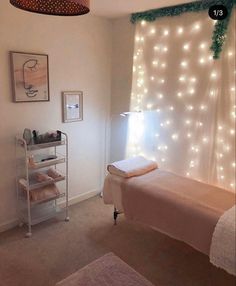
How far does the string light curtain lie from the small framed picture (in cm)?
62

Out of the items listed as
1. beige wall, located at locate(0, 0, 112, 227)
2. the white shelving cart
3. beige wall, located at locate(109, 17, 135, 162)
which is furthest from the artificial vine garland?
the white shelving cart

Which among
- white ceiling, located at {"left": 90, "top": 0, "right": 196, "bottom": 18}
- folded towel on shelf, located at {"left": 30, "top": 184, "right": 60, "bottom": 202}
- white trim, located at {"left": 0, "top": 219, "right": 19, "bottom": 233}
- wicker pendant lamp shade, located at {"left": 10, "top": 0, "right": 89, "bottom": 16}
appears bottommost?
white trim, located at {"left": 0, "top": 219, "right": 19, "bottom": 233}

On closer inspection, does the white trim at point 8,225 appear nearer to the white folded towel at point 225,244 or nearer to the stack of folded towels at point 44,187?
the stack of folded towels at point 44,187

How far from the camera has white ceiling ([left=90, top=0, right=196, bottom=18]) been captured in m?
2.41

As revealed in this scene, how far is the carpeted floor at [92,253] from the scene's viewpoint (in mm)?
2107

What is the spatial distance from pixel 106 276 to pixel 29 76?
192cm

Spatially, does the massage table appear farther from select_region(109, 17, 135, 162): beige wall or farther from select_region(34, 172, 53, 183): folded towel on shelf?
select_region(109, 17, 135, 162): beige wall

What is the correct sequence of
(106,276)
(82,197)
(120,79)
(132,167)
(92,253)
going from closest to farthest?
1. (106,276)
2. (92,253)
3. (132,167)
4. (120,79)
5. (82,197)

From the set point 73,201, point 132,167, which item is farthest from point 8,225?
point 132,167

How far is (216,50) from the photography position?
229 cm

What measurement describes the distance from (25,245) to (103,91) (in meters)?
1.92

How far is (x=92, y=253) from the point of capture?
7.82ft

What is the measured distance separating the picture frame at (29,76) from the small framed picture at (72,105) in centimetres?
23

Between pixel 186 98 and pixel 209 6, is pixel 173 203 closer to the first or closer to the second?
pixel 186 98
